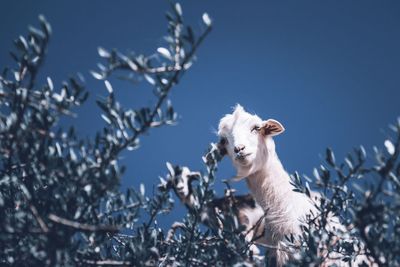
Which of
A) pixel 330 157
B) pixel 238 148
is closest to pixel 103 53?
pixel 330 157

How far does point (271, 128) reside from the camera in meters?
5.83

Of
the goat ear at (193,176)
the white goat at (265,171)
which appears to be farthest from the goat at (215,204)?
the white goat at (265,171)

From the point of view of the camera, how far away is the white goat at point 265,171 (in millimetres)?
5086

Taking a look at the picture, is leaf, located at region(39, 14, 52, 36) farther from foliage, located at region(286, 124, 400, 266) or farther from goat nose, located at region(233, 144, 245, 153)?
goat nose, located at region(233, 144, 245, 153)

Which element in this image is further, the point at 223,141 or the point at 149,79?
the point at 223,141

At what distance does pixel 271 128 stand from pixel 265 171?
0.65 m

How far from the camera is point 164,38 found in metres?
2.48

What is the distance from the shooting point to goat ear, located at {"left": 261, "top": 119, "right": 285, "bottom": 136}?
18.9 ft

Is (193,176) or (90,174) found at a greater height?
(193,176)

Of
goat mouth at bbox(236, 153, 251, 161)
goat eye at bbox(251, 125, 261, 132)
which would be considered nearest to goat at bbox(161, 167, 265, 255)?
goat mouth at bbox(236, 153, 251, 161)

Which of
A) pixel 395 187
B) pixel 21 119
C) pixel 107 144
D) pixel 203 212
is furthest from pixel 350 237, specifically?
pixel 21 119

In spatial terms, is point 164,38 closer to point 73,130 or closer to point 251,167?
point 73,130

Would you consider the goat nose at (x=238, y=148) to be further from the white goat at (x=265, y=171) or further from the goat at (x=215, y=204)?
the goat at (x=215, y=204)

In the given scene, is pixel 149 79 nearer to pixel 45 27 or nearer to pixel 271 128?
pixel 45 27
